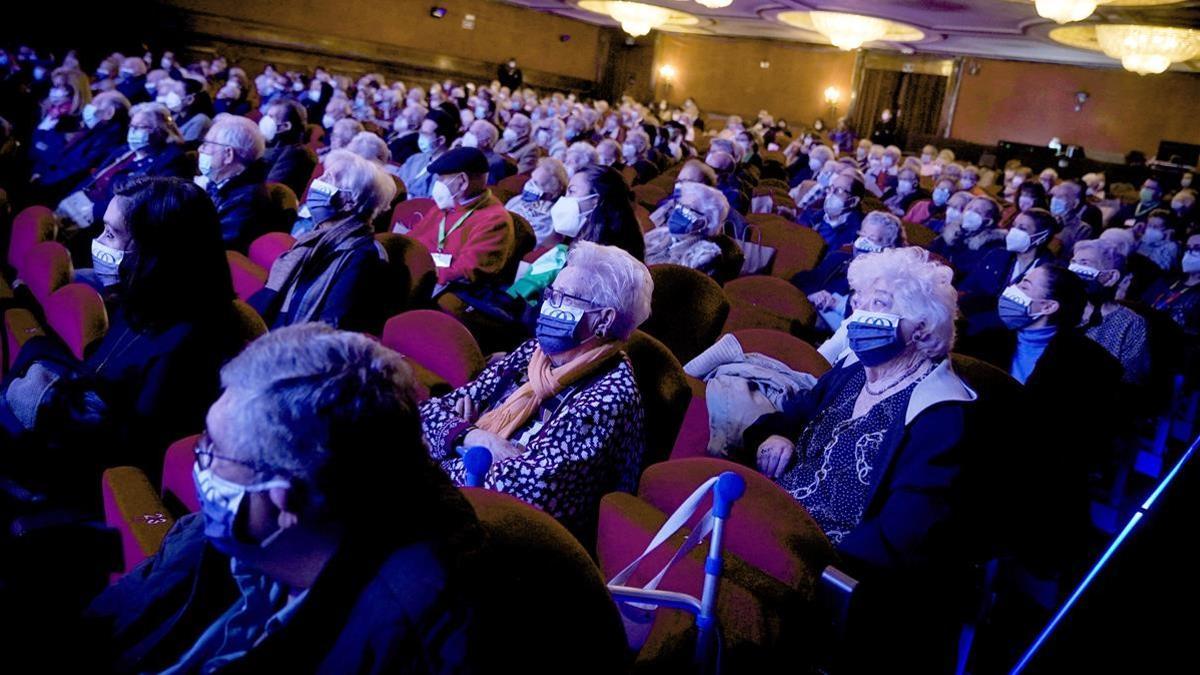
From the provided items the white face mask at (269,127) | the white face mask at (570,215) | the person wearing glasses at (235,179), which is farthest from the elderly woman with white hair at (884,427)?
the white face mask at (269,127)

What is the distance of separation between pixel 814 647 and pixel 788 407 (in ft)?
3.27

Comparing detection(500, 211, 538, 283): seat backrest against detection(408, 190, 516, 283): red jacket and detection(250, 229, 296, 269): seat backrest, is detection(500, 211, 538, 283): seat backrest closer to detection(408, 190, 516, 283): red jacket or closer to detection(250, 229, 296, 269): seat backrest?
detection(408, 190, 516, 283): red jacket

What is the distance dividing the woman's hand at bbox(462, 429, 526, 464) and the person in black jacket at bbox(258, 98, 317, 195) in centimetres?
432

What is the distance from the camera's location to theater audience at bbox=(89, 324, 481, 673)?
1.05 meters

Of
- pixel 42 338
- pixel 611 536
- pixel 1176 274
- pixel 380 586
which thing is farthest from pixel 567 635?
pixel 1176 274

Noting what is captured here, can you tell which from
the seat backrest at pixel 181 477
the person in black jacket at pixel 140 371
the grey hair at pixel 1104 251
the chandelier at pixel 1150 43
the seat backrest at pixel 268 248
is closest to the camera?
the seat backrest at pixel 181 477

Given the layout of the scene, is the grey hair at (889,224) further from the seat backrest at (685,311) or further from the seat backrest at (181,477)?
the seat backrest at (181,477)

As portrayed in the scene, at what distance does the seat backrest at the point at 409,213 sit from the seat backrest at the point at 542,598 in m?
4.13

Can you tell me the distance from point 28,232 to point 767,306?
3.37 metres

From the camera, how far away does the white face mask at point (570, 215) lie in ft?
14.0

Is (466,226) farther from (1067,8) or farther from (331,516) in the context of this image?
(1067,8)

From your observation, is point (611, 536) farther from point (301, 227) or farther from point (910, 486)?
point (301, 227)

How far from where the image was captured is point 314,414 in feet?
3.63

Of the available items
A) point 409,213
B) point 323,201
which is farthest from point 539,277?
point 409,213
